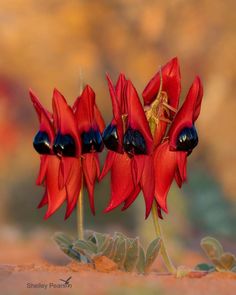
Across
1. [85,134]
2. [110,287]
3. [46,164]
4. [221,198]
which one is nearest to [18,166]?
[46,164]

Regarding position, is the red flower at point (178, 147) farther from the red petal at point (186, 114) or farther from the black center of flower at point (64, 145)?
the black center of flower at point (64, 145)

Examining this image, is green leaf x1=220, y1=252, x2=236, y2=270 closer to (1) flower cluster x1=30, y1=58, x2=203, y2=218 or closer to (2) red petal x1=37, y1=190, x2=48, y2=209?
(1) flower cluster x1=30, y1=58, x2=203, y2=218

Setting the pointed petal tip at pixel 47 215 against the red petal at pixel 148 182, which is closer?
the red petal at pixel 148 182

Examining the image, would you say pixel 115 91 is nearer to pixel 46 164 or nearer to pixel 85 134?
pixel 85 134

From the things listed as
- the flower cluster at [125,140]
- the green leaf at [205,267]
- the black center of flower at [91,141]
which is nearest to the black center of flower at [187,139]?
the flower cluster at [125,140]

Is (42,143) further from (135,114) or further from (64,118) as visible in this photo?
(135,114)

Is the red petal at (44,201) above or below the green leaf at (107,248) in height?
above

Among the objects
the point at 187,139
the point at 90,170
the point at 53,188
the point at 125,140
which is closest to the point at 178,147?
the point at 187,139
